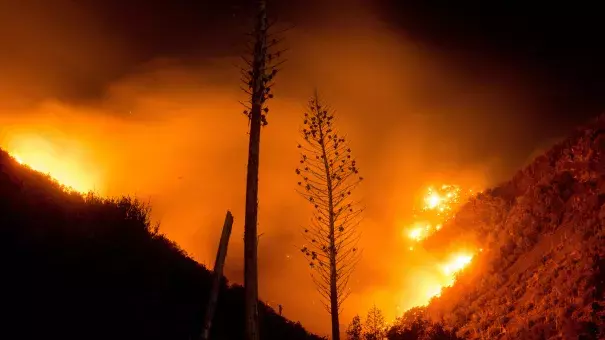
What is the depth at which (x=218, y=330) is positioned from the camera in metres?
12.3

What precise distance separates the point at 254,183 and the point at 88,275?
16.7 ft

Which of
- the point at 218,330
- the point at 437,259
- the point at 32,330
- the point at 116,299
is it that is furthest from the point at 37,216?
the point at 437,259

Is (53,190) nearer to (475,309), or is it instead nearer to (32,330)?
(32,330)

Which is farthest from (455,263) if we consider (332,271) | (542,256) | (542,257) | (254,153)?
(254,153)

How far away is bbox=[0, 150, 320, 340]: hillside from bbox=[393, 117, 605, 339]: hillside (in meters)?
22.3

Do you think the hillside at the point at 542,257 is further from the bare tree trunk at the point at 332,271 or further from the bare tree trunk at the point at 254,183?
the bare tree trunk at the point at 254,183

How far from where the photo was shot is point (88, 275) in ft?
32.6

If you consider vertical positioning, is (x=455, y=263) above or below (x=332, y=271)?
above

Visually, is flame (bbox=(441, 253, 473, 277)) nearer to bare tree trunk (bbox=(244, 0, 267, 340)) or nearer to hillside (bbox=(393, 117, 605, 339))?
hillside (bbox=(393, 117, 605, 339))

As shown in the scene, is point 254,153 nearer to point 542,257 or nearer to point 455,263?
point 542,257

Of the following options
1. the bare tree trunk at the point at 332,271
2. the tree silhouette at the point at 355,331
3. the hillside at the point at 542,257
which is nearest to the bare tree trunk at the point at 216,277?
the bare tree trunk at the point at 332,271

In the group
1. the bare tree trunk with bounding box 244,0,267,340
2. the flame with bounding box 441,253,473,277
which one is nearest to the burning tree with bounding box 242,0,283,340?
the bare tree trunk with bounding box 244,0,267,340

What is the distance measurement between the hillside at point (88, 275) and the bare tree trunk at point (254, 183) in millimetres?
1494

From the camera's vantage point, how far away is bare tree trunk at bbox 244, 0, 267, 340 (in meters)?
11.4
